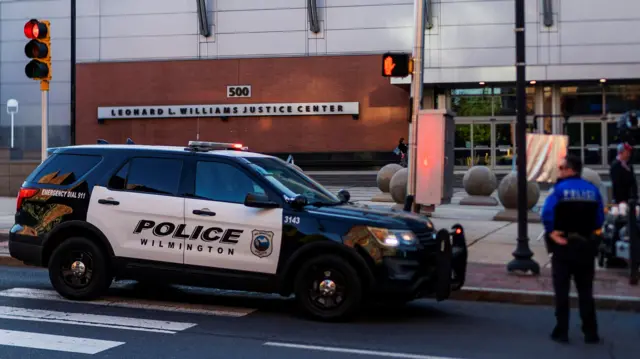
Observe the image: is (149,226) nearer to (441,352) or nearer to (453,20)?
(441,352)

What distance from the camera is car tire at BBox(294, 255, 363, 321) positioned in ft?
25.5

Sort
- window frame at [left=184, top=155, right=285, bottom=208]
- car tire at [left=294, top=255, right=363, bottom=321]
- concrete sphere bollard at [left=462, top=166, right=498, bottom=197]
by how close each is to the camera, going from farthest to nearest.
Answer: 1. concrete sphere bollard at [left=462, top=166, right=498, bottom=197]
2. window frame at [left=184, top=155, right=285, bottom=208]
3. car tire at [left=294, top=255, right=363, bottom=321]

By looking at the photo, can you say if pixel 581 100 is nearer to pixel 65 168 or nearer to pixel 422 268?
pixel 422 268

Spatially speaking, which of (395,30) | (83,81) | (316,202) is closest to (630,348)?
(316,202)

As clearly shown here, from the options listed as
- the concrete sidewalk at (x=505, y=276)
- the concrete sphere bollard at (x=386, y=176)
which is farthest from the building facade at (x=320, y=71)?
the concrete sidewalk at (x=505, y=276)

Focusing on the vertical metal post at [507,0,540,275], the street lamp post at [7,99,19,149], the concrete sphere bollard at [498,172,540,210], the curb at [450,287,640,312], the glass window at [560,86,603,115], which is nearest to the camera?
the curb at [450,287,640,312]

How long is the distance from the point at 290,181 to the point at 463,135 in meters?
27.3

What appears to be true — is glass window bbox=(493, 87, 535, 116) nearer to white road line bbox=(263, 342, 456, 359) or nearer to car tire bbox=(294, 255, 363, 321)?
car tire bbox=(294, 255, 363, 321)

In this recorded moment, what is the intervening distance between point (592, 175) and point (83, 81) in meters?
29.0

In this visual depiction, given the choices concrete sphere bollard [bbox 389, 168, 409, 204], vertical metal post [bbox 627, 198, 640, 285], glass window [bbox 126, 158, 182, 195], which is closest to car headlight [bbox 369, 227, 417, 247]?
glass window [bbox 126, 158, 182, 195]

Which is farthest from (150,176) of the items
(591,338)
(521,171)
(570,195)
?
(591,338)

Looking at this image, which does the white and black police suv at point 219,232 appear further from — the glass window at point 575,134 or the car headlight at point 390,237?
the glass window at point 575,134

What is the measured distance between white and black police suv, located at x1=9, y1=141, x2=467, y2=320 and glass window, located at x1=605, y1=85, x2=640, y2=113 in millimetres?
27252

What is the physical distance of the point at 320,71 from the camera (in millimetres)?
35438
